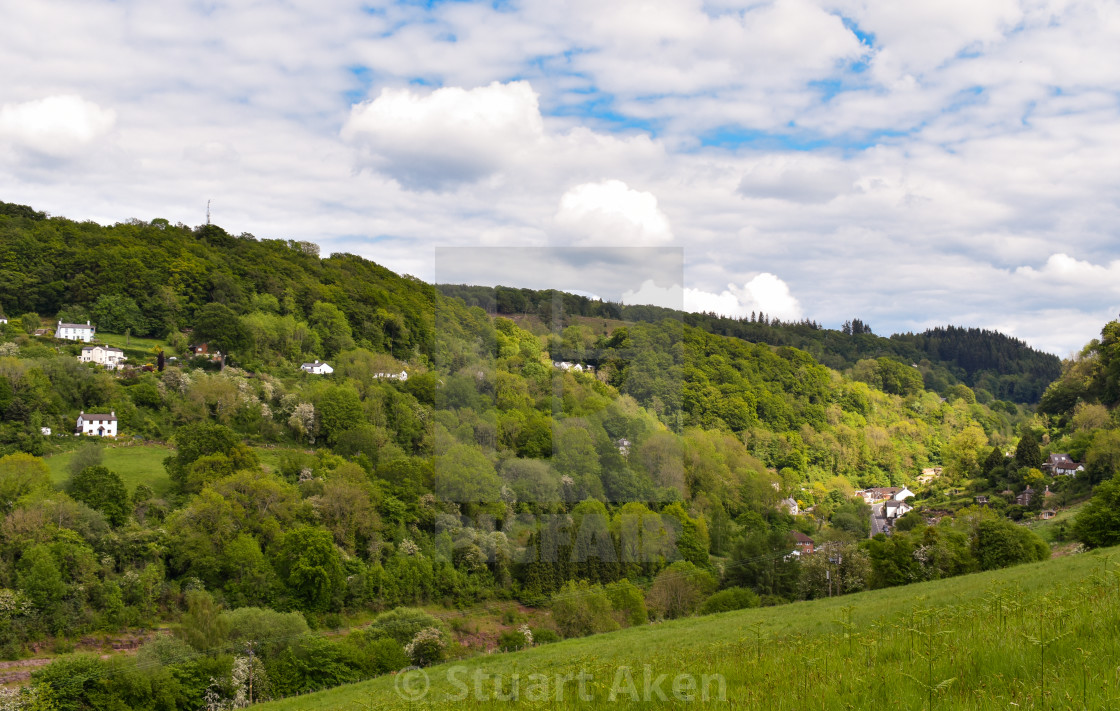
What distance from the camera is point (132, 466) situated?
4106 cm

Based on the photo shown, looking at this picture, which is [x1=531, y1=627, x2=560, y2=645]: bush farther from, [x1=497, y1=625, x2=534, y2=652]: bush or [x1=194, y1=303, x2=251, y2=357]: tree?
[x1=194, y1=303, x2=251, y2=357]: tree

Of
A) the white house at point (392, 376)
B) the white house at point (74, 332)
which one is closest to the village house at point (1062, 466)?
the white house at point (392, 376)

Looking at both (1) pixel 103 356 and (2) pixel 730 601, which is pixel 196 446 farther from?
(2) pixel 730 601

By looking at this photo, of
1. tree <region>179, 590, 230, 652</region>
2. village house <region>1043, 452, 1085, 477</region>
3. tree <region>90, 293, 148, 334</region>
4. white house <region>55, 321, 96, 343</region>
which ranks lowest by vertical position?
tree <region>179, 590, 230, 652</region>

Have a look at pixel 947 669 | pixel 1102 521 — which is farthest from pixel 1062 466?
pixel 947 669

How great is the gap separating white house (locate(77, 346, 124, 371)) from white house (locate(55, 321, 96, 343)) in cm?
415

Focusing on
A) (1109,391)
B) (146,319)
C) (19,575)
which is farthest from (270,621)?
(1109,391)

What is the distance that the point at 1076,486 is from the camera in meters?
53.9

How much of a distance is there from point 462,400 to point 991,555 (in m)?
33.1

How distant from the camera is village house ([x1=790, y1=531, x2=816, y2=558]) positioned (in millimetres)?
48944

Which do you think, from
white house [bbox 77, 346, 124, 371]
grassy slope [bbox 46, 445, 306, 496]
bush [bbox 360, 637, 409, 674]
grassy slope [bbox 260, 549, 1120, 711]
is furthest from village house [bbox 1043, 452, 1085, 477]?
white house [bbox 77, 346, 124, 371]

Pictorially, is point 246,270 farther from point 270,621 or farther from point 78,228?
point 270,621

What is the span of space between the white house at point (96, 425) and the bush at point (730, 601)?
39.9 meters

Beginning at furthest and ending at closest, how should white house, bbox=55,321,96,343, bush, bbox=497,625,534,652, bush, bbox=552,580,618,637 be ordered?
white house, bbox=55,321,96,343
bush, bbox=552,580,618,637
bush, bbox=497,625,534,652
